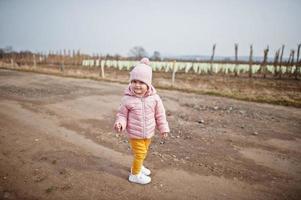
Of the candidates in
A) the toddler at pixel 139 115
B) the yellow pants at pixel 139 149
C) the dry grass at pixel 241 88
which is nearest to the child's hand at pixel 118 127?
the toddler at pixel 139 115

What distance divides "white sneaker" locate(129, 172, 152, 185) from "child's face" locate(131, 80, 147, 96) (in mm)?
1064

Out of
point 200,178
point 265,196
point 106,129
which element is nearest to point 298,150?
point 265,196

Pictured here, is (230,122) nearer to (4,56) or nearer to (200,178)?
(200,178)

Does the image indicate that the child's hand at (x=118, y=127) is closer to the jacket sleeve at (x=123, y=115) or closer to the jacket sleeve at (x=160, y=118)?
the jacket sleeve at (x=123, y=115)

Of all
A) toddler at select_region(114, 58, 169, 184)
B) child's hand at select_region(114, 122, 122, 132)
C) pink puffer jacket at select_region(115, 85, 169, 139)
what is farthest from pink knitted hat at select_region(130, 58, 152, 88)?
child's hand at select_region(114, 122, 122, 132)

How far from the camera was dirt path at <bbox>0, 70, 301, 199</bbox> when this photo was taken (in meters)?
2.57

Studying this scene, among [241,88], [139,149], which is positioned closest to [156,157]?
[139,149]

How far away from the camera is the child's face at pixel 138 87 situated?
99.2 inches

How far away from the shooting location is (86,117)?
5492 millimetres

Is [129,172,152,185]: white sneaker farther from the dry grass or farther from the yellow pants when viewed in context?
the dry grass

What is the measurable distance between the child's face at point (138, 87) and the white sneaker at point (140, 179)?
1.06 meters

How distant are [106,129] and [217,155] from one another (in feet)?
7.77

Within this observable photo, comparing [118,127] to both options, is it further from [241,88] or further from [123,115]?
[241,88]

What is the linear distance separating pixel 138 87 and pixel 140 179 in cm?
117
